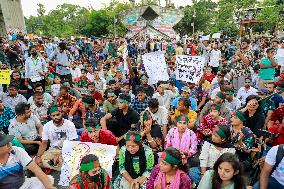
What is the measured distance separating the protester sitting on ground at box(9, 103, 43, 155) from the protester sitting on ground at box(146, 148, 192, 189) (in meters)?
2.84

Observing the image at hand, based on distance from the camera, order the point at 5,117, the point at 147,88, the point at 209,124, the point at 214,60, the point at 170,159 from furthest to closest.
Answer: the point at 214,60 → the point at 147,88 → the point at 5,117 → the point at 209,124 → the point at 170,159

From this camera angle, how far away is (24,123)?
5777 mm

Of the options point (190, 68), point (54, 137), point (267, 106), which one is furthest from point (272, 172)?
point (190, 68)

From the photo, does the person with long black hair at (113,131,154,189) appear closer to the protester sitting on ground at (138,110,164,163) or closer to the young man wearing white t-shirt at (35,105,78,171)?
the protester sitting on ground at (138,110,164,163)

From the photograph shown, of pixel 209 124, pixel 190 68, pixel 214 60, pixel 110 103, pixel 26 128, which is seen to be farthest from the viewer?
pixel 214 60

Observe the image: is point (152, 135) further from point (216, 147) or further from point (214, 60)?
point (214, 60)

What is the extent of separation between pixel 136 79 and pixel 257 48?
37.4 feet

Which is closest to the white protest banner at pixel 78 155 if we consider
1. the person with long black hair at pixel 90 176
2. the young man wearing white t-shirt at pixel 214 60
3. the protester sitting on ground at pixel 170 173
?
the person with long black hair at pixel 90 176

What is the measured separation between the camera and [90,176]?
3740mm

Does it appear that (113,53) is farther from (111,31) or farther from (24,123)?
(111,31)

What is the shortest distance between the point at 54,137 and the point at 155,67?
378cm

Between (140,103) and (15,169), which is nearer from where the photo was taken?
(15,169)

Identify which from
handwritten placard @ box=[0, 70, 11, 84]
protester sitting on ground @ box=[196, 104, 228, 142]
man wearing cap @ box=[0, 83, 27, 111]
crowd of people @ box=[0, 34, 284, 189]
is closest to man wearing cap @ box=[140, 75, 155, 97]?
crowd of people @ box=[0, 34, 284, 189]

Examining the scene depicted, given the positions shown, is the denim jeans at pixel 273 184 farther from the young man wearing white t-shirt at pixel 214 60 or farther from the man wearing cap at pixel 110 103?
the young man wearing white t-shirt at pixel 214 60
